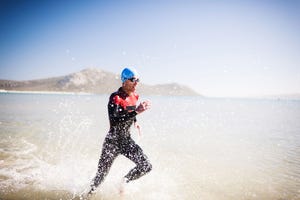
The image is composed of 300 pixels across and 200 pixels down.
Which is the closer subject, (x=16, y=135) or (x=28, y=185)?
(x=28, y=185)

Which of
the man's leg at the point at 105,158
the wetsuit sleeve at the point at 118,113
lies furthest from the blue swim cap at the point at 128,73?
the man's leg at the point at 105,158

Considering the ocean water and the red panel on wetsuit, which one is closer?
the red panel on wetsuit

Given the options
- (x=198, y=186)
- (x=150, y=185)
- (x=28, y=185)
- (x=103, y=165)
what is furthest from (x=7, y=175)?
(x=198, y=186)

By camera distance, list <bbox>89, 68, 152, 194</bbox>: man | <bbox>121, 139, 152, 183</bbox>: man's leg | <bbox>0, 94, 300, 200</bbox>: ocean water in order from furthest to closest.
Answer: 1. <bbox>0, 94, 300, 200</bbox>: ocean water
2. <bbox>121, 139, 152, 183</bbox>: man's leg
3. <bbox>89, 68, 152, 194</bbox>: man

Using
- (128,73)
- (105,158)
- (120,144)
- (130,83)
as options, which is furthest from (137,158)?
(128,73)

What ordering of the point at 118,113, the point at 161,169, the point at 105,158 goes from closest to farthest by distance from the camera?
the point at 118,113 → the point at 105,158 → the point at 161,169

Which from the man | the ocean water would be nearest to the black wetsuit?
the man

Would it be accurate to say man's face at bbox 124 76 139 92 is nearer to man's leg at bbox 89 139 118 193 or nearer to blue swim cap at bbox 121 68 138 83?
blue swim cap at bbox 121 68 138 83

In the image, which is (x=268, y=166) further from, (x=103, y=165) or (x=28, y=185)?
(x=28, y=185)

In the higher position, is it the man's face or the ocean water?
the man's face

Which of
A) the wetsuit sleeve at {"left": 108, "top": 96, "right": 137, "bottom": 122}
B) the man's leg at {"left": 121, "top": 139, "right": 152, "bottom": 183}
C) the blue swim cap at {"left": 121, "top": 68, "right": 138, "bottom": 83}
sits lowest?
the man's leg at {"left": 121, "top": 139, "right": 152, "bottom": 183}

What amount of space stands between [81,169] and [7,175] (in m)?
2.12

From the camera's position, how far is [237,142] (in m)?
12.9

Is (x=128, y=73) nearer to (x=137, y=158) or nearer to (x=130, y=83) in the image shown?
(x=130, y=83)
